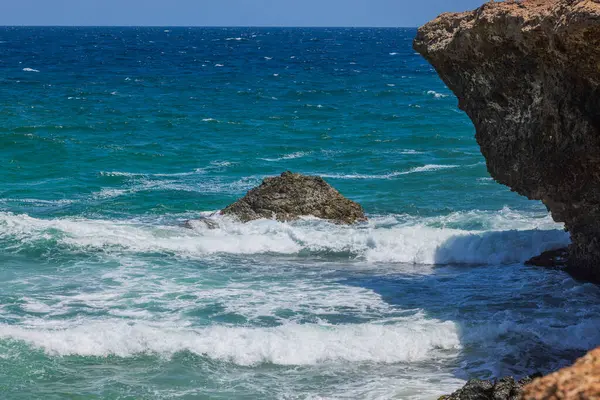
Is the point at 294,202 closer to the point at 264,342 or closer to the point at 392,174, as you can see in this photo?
the point at 264,342

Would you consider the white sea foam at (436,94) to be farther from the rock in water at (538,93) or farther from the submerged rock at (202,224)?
the rock in water at (538,93)

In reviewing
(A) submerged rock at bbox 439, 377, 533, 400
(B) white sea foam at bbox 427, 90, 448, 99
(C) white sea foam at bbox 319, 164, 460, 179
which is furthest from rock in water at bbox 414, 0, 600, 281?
(B) white sea foam at bbox 427, 90, 448, 99

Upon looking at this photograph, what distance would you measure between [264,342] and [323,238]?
639 centimetres

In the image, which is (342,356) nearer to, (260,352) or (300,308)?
(260,352)

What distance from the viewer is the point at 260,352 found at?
11.6 metres

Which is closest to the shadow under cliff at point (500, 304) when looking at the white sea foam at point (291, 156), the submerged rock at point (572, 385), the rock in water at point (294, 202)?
the rock in water at point (294, 202)

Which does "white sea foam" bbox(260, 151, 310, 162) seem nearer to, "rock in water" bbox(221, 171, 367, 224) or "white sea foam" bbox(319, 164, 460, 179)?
"white sea foam" bbox(319, 164, 460, 179)

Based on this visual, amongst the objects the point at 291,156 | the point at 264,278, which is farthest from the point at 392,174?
the point at 264,278

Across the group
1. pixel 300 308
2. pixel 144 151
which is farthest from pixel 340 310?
pixel 144 151

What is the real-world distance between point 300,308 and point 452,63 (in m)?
4.48

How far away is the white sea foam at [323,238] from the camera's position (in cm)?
1688

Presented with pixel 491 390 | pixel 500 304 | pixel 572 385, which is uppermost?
pixel 572 385

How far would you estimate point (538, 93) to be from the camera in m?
12.5

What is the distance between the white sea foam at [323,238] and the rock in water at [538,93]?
7.88 feet
